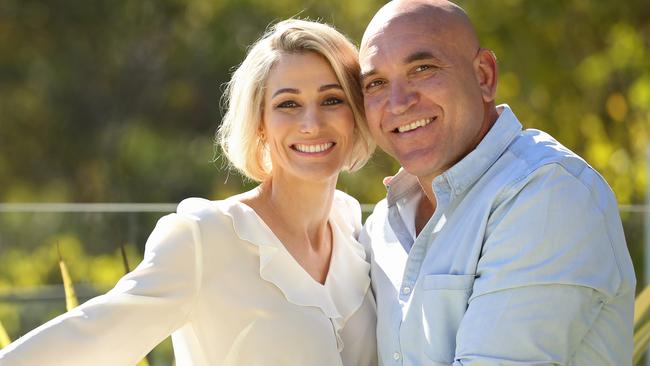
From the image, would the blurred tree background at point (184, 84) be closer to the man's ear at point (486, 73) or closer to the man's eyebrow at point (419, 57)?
the man's ear at point (486, 73)

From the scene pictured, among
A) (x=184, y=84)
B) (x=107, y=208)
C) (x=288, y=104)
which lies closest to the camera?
(x=288, y=104)

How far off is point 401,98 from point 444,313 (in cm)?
59

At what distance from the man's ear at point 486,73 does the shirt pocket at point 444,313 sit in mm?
554

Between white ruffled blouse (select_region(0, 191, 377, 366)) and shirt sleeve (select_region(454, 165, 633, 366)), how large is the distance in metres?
0.54

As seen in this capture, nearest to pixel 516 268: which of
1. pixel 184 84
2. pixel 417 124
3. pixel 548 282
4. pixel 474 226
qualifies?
pixel 548 282

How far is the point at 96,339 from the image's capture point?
2604mm

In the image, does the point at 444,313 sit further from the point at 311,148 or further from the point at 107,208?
the point at 107,208

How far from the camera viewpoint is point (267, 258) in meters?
2.95

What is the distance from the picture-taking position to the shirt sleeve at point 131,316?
2520 mm

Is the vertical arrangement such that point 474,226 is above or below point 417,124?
below

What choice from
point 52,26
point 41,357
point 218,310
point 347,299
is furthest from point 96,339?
point 52,26

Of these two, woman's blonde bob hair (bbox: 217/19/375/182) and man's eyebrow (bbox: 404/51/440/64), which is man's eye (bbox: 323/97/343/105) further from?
man's eyebrow (bbox: 404/51/440/64)

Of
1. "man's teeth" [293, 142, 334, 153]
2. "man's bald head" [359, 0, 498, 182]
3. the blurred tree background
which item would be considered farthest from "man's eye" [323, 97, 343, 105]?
the blurred tree background

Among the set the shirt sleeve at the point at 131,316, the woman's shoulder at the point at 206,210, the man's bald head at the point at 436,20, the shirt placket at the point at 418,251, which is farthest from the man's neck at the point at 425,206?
the shirt sleeve at the point at 131,316
